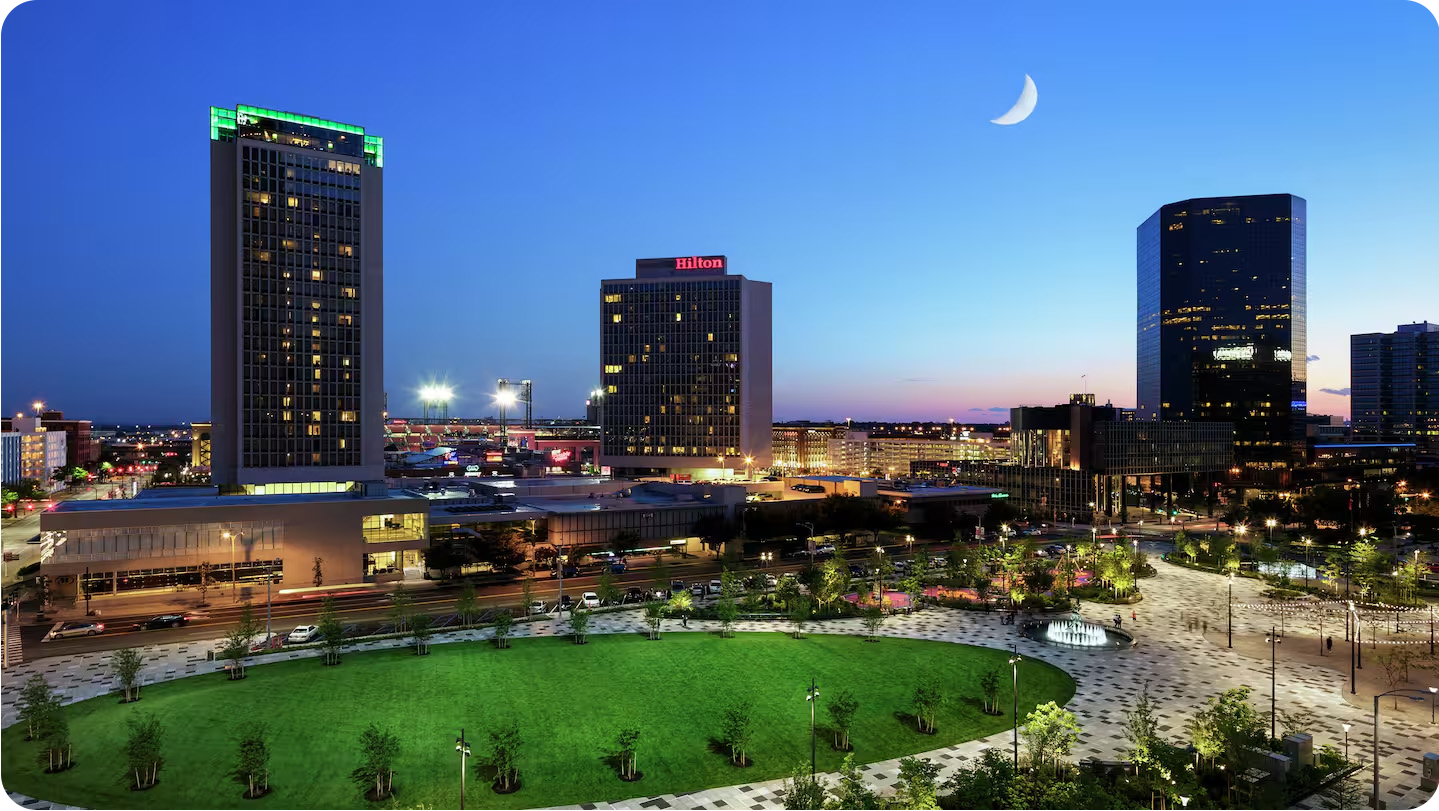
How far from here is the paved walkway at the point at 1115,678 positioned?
3959 cm

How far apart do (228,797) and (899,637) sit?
49666mm

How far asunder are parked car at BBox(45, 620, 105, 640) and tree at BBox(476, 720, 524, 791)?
47.6 meters

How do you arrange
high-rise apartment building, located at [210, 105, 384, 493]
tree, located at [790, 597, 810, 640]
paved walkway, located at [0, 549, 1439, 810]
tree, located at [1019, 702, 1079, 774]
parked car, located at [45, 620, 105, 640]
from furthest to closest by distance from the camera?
1. high-rise apartment building, located at [210, 105, 384, 493]
2. tree, located at [790, 597, 810, 640]
3. parked car, located at [45, 620, 105, 640]
4. paved walkway, located at [0, 549, 1439, 810]
5. tree, located at [1019, 702, 1079, 774]

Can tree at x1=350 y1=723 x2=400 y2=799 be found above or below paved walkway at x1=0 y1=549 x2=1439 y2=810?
above

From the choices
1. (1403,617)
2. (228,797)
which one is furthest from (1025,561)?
(228,797)

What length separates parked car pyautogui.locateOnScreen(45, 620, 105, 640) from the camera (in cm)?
6388

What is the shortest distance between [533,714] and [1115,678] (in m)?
41.6

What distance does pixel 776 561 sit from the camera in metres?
105

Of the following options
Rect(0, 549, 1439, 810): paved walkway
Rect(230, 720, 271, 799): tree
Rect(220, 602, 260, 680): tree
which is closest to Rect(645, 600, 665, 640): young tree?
Rect(0, 549, 1439, 810): paved walkway

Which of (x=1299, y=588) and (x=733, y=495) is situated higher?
(x=733, y=495)

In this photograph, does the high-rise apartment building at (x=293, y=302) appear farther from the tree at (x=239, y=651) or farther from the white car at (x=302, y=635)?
the tree at (x=239, y=651)

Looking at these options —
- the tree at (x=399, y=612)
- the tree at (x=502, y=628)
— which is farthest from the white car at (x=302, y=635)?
the tree at (x=502, y=628)

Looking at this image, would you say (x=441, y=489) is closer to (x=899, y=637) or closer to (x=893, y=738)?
(x=899, y=637)

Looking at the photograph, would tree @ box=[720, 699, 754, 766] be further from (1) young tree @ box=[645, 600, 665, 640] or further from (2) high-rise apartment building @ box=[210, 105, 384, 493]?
(2) high-rise apartment building @ box=[210, 105, 384, 493]
